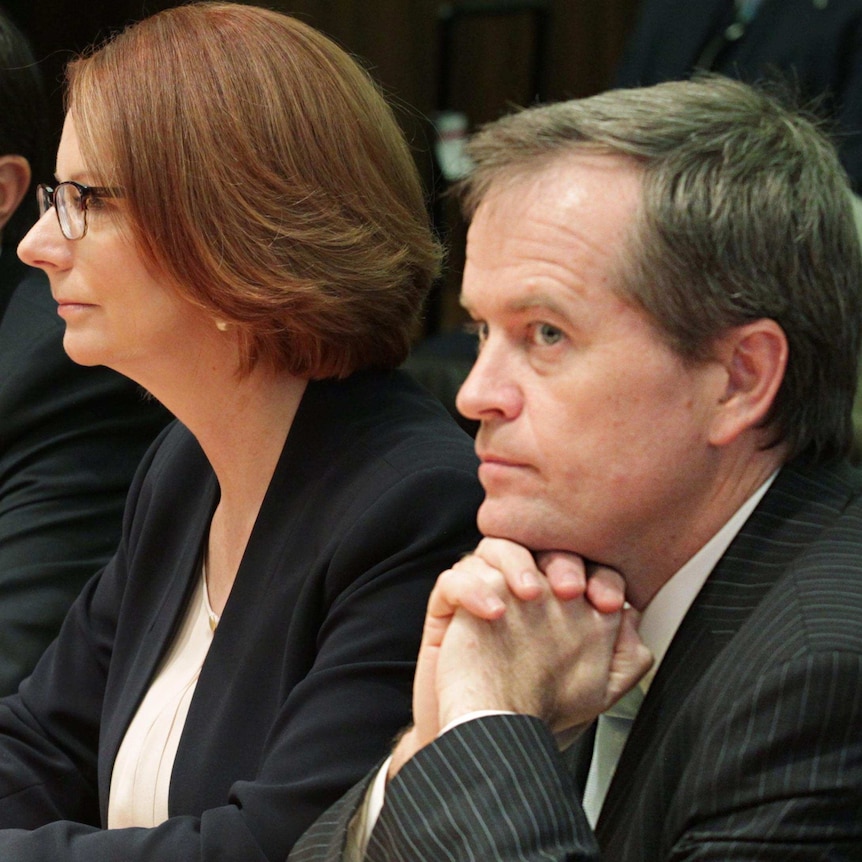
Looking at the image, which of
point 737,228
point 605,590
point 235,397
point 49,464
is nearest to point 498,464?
point 605,590

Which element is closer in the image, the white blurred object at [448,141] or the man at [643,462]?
the man at [643,462]

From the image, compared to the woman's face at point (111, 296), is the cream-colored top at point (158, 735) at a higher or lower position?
lower

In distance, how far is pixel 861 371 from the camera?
172cm

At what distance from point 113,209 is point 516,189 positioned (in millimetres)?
613

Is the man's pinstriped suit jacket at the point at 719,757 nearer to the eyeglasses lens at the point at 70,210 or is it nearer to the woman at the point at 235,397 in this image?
the woman at the point at 235,397

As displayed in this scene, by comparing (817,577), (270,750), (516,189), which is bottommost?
(270,750)

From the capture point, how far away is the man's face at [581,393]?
130 centimetres

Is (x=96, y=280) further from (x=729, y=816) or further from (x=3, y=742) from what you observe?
(x=729, y=816)

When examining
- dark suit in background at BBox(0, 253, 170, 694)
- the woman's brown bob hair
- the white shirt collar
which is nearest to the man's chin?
the white shirt collar

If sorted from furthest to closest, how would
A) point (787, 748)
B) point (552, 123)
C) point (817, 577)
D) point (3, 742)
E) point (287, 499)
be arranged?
point (3, 742), point (287, 499), point (552, 123), point (817, 577), point (787, 748)

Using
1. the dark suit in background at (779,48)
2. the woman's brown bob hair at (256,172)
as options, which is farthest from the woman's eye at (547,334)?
the dark suit in background at (779,48)

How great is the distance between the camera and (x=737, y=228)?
128 centimetres

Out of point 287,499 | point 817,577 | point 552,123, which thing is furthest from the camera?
point 287,499

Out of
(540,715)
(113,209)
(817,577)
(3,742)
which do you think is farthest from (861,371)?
(3,742)
